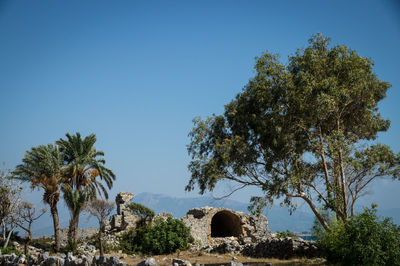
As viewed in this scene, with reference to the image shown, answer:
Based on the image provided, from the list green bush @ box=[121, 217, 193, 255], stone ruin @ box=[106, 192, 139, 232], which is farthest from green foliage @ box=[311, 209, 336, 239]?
stone ruin @ box=[106, 192, 139, 232]

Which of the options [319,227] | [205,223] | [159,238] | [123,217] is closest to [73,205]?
[123,217]

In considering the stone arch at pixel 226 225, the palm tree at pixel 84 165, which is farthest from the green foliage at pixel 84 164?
the stone arch at pixel 226 225

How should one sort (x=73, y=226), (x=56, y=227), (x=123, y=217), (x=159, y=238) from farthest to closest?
(x=123, y=217) < (x=73, y=226) < (x=56, y=227) < (x=159, y=238)

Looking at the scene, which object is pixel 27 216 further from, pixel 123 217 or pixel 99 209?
pixel 123 217

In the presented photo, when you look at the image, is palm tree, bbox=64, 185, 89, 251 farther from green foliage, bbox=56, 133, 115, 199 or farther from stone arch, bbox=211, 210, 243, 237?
stone arch, bbox=211, 210, 243, 237

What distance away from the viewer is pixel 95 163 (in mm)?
28078

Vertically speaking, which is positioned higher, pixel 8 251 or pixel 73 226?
pixel 73 226

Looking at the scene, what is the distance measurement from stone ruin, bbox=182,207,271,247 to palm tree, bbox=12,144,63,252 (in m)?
10.5

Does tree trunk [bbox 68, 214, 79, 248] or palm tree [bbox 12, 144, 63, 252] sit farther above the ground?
palm tree [bbox 12, 144, 63, 252]

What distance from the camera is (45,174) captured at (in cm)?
2464

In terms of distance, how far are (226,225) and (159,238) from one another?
14.1 meters

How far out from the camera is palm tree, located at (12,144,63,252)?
24.3 metres

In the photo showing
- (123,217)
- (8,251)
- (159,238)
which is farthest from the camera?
(123,217)

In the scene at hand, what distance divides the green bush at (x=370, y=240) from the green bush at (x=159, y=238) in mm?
14684
